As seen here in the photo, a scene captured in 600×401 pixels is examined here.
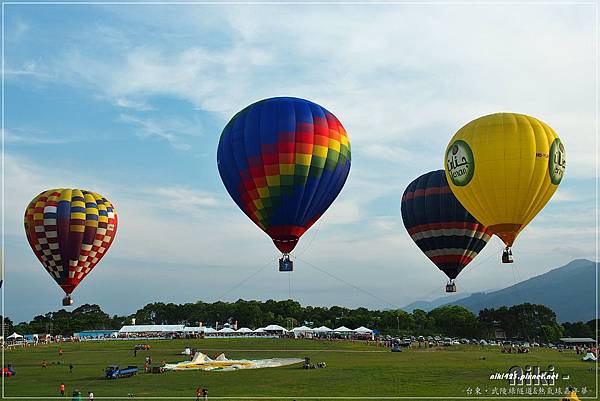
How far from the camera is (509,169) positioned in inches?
1655

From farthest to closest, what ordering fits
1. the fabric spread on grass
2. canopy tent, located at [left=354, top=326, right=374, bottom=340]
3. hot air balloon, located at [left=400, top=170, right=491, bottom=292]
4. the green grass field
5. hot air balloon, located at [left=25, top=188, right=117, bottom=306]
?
canopy tent, located at [left=354, top=326, right=374, bottom=340] < hot air balloon, located at [left=25, top=188, right=117, bottom=306] < hot air balloon, located at [left=400, top=170, right=491, bottom=292] < the fabric spread on grass < the green grass field

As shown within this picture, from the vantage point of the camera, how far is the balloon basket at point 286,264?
4516 centimetres

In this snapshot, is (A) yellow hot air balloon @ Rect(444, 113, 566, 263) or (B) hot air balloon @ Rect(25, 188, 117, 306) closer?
(A) yellow hot air balloon @ Rect(444, 113, 566, 263)

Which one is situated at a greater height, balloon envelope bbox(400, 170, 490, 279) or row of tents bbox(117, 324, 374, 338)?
balloon envelope bbox(400, 170, 490, 279)

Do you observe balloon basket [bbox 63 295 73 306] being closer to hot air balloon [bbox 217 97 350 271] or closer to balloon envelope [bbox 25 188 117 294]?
balloon envelope [bbox 25 188 117 294]

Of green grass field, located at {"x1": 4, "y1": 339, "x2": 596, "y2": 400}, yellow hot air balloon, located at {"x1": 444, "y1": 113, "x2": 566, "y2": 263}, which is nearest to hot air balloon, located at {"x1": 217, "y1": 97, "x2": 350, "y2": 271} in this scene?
green grass field, located at {"x1": 4, "y1": 339, "x2": 596, "y2": 400}

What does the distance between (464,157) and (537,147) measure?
5.00 meters

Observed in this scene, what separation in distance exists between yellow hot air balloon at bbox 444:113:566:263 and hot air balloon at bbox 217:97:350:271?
10.1m

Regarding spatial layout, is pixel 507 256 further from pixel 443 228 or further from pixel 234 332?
pixel 234 332

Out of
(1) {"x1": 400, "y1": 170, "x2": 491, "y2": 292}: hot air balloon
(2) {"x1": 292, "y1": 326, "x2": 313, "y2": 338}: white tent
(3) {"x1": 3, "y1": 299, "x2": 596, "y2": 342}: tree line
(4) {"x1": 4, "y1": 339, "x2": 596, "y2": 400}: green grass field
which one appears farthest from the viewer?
(3) {"x1": 3, "y1": 299, "x2": 596, "y2": 342}: tree line

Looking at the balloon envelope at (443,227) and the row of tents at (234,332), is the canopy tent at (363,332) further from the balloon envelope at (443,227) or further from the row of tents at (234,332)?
the balloon envelope at (443,227)

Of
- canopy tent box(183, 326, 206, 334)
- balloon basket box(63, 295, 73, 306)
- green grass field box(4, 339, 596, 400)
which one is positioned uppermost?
balloon basket box(63, 295, 73, 306)

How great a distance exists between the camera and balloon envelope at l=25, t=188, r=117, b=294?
62.8 metres

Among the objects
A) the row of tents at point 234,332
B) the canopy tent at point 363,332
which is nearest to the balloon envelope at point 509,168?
the canopy tent at point 363,332
